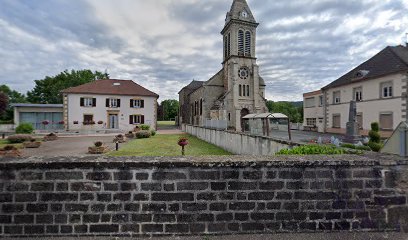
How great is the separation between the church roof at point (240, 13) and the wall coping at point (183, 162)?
36586mm

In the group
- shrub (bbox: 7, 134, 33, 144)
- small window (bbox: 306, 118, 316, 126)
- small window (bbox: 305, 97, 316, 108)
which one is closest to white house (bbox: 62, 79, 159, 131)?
shrub (bbox: 7, 134, 33, 144)

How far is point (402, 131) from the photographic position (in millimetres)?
2832

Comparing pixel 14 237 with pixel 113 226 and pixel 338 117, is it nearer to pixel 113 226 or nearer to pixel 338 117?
pixel 113 226

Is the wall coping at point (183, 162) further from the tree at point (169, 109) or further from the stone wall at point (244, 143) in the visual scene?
the tree at point (169, 109)

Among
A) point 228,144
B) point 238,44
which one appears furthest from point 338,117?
point 228,144

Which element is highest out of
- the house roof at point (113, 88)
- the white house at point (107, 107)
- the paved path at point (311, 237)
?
the house roof at point (113, 88)

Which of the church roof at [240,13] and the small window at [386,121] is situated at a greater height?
the church roof at [240,13]

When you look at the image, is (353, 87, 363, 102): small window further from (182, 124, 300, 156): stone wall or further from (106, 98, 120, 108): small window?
(106, 98, 120, 108): small window

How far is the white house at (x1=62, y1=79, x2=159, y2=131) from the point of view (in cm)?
3088

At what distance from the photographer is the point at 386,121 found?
2144 cm

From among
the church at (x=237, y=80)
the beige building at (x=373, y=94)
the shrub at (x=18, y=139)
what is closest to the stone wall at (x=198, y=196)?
the beige building at (x=373, y=94)

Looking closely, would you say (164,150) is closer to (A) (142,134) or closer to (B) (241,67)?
(A) (142,134)

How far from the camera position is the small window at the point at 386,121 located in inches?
822

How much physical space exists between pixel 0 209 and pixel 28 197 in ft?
1.20
